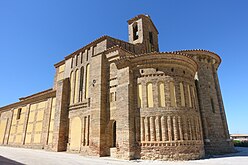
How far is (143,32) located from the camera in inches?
775

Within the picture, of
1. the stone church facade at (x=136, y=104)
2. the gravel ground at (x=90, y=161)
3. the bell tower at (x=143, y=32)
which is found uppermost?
the bell tower at (x=143, y=32)

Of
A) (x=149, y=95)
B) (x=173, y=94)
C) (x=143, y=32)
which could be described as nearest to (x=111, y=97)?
(x=149, y=95)

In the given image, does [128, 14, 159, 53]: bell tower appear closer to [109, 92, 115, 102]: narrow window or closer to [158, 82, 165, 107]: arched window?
[109, 92, 115, 102]: narrow window

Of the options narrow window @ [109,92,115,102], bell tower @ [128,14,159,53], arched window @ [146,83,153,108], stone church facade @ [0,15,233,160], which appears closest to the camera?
stone church facade @ [0,15,233,160]

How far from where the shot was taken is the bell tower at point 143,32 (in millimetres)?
19625

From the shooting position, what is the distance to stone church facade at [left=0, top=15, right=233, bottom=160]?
11891 mm

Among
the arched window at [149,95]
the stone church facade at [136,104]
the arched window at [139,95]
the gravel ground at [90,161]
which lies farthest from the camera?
the arched window at [139,95]

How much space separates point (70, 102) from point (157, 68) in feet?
34.3

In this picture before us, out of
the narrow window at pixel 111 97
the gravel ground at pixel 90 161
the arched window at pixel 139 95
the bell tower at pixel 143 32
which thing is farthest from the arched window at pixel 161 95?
the bell tower at pixel 143 32

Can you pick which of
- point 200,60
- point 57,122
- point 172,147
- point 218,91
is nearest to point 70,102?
point 57,122

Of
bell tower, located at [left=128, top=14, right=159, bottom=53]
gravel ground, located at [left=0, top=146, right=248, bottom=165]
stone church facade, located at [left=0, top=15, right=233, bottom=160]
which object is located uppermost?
bell tower, located at [left=128, top=14, right=159, bottom=53]

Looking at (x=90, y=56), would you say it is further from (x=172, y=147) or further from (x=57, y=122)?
(x=172, y=147)

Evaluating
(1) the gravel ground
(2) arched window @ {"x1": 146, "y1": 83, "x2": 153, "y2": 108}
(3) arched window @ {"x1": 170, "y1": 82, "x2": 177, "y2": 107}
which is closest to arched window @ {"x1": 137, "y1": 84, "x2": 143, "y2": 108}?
(2) arched window @ {"x1": 146, "y1": 83, "x2": 153, "y2": 108}

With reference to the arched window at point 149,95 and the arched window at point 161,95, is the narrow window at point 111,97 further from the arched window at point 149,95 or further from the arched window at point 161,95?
the arched window at point 161,95
